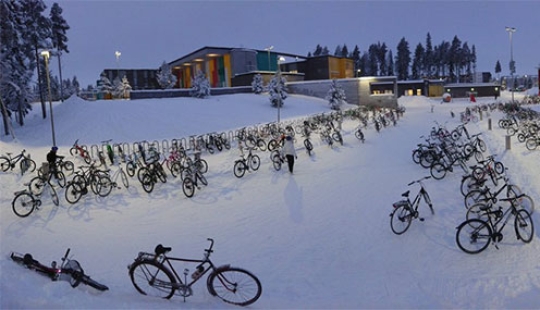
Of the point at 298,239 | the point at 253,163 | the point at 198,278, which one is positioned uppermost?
the point at 253,163

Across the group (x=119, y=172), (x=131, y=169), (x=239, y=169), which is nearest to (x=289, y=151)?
(x=239, y=169)

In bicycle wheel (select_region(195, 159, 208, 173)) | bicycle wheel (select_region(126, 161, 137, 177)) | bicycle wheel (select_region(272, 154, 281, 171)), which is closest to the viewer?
bicycle wheel (select_region(195, 159, 208, 173))

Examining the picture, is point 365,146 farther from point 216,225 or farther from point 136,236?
point 136,236

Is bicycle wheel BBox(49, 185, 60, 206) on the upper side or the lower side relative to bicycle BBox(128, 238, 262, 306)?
upper

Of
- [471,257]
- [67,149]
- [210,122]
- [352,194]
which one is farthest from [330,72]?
[471,257]

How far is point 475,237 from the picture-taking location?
24.0ft

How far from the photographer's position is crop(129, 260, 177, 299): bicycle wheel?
218 inches

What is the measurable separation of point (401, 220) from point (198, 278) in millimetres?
4931

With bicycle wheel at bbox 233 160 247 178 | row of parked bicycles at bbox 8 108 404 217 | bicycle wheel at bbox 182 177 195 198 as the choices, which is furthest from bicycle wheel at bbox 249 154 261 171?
bicycle wheel at bbox 182 177 195 198

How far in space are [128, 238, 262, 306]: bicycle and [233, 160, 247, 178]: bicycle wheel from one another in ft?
25.0

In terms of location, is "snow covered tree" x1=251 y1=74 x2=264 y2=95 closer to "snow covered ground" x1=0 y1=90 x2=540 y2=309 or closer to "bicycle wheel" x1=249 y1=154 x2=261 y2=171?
"snow covered ground" x1=0 y1=90 x2=540 y2=309

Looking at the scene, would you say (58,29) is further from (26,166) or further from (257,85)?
(26,166)

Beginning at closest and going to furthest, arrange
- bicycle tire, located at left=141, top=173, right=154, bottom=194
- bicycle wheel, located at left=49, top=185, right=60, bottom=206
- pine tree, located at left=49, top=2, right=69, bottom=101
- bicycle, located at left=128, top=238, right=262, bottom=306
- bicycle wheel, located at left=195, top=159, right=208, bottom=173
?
bicycle, located at left=128, top=238, right=262, bottom=306 < bicycle wheel, located at left=49, top=185, right=60, bottom=206 < bicycle tire, located at left=141, top=173, right=154, bottom=194 < bicycle wheel, located at left=195, top=159, right=208, bottom=173 < pine tree, located at left=49, top=2, right=69, bottom=101

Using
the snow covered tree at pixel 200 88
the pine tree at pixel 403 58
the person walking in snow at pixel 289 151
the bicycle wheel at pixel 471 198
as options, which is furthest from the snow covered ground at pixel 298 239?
the pine tree at pixel 403 58
